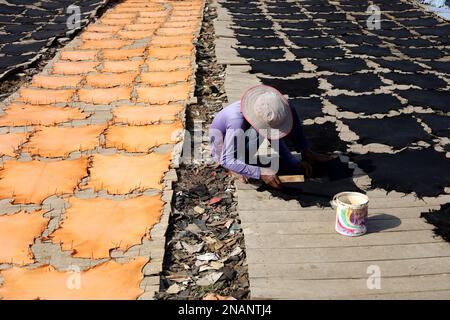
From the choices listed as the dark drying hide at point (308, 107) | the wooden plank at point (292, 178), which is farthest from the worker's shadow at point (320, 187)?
the dark drying hide at point (308, 107)

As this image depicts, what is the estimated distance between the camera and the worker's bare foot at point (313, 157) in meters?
4.06

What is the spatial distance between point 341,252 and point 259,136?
1229 mm

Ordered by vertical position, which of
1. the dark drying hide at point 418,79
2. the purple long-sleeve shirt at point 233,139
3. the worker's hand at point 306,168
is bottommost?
the dark drying hide at point 418,79

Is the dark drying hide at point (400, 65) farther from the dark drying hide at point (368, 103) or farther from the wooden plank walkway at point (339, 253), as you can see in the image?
the wooden plank walkway at point (339, 253)

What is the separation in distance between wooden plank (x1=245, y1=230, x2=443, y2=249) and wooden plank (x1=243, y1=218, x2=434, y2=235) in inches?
1.9

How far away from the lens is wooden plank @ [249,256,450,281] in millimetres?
2893

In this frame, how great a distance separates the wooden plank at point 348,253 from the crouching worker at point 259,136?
30.6 inches

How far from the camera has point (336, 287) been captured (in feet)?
9.14

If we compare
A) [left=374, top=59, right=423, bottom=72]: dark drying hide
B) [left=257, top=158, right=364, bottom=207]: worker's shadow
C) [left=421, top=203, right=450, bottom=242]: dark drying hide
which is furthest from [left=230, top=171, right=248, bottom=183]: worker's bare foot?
[left=374, top=59, right=423, bottom=72]: dark drying hide

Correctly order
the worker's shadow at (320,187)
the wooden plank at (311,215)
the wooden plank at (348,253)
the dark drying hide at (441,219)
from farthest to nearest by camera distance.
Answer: the worker's shadow at (320,187), the wooden plank at (311,215), the dark drying hide at (441,219), the wooden plank at (348,253)

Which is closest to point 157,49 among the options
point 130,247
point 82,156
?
point 82,156

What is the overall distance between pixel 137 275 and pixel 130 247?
30 cm

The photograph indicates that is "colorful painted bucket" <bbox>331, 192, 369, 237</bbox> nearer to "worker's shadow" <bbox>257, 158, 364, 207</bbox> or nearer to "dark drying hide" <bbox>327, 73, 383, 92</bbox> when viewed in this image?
"worker's shadow" <bbox>257, 158, 364, 207</bbox>

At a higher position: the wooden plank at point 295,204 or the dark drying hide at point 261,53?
the dark drying hide at point 261,53
